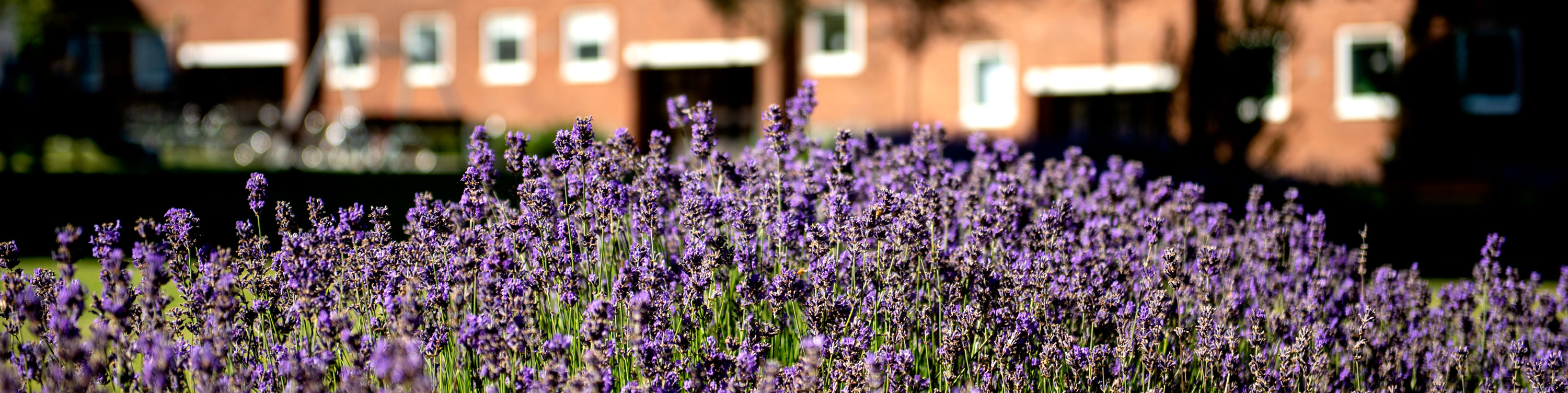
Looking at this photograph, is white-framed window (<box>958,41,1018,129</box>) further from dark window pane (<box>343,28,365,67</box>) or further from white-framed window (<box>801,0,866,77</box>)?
dark window pane (<box>343,28,365,67</box>)

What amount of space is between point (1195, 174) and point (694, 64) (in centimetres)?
1786

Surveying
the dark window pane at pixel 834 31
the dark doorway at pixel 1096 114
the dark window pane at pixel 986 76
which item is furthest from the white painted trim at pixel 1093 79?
the dark window pane at pixel 834 31

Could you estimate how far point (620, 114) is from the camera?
84.6 feet

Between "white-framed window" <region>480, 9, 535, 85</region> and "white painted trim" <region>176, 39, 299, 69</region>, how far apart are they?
523 cm

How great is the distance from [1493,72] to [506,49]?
63.3ft

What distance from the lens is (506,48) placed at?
27.0 meters

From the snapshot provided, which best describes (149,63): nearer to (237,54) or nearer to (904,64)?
(237,54)

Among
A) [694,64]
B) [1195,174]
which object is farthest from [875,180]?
[694,64]

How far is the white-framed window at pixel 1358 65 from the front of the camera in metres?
20.1

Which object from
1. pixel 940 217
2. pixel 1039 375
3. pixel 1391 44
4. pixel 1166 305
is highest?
pixel 1391 44

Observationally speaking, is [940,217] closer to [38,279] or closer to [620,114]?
[38,279]

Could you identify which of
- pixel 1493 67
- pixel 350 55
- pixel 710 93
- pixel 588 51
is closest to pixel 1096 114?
pixel 1493 67

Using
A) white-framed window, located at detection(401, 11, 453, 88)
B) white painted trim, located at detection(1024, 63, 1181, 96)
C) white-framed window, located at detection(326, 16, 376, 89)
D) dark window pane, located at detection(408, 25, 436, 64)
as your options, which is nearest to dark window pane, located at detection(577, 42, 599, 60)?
white-framed window, located at detection(401, 11, 453, 88)

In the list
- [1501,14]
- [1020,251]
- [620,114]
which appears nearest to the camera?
[1020,251]
